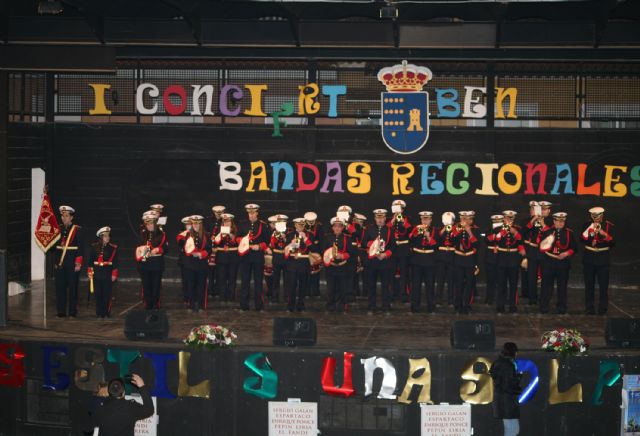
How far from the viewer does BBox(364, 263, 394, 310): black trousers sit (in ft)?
65.6

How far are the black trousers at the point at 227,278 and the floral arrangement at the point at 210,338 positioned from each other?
4.97 metres

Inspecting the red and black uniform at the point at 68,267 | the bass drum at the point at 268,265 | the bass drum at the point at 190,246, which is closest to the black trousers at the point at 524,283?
the bass drum at the point at 268,265

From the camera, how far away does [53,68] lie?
2073cm

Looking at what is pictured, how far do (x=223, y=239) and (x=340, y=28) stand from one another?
16.8ft

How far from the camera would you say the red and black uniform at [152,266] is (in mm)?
19766

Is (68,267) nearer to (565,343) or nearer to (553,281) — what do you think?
(553,281)

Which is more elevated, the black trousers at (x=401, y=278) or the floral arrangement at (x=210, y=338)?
the black trousers at (x=401, y=278)

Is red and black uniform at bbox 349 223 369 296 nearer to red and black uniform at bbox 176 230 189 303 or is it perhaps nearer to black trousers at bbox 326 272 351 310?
black trousers at bbox 326 272 351 310

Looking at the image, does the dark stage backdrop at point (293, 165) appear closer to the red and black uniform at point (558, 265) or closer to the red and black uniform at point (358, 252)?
the red and black uniform at point (358, 252)

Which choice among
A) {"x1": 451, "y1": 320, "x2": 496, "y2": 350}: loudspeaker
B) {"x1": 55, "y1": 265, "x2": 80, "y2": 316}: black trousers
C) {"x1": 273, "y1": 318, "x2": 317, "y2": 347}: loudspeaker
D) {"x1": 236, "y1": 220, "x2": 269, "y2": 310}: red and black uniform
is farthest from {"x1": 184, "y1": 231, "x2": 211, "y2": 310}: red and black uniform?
{"x1": 451, "y1": 320, "x2": 496, "y2": 350}: loudspeaker

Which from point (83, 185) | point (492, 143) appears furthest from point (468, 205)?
point (83, 185)

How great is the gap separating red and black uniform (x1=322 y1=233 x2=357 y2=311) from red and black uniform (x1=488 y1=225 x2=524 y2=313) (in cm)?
257

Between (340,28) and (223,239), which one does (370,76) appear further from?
(223,239)

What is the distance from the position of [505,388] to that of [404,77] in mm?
9877
